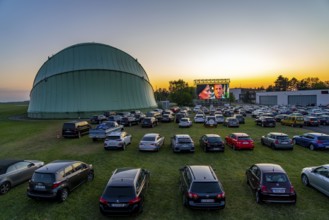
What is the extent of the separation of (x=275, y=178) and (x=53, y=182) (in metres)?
9.99

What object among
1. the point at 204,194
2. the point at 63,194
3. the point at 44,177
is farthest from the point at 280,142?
the point at 44,177

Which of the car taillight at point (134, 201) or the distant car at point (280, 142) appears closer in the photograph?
the car taillight at point (134, 201)

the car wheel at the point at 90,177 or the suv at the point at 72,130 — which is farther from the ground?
the suv at the point at 72,130

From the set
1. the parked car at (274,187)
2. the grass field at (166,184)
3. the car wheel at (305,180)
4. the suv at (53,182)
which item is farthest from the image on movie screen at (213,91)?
the suv at (53,182)

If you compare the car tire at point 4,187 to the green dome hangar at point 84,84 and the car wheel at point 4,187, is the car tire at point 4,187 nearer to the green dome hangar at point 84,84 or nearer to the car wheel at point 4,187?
the car wheel at point 4,187

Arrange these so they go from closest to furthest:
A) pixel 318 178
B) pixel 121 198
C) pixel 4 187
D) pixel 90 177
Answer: pixel 121 198 < pixel 318 178 < pixel 4 187 < pixel 90 177

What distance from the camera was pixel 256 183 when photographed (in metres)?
11.2

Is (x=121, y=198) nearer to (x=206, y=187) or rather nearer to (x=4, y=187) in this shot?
(x=206, y=187)

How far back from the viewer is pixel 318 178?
11.8m

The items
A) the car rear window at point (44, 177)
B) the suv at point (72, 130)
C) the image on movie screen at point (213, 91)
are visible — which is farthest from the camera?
the image on movie screen at point (213, 91)

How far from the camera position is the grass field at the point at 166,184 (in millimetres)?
9969

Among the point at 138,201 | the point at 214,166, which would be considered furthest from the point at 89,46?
the point at 138,201

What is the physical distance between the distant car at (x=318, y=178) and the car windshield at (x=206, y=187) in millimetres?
5724

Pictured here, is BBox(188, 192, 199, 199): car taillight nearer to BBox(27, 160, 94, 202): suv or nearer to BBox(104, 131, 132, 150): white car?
BBox(27, 160, 94, 202): suv
